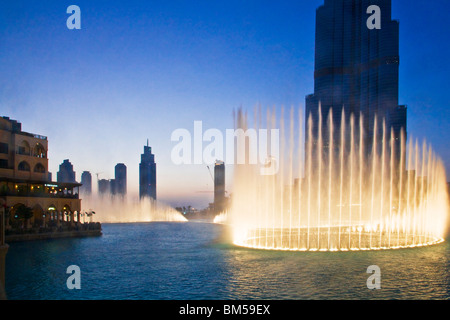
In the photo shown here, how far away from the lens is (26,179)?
58875 millimetres

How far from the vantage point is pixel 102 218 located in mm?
149500

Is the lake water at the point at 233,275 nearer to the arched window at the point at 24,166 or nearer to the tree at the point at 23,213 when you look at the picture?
the tree at the point at 23,213

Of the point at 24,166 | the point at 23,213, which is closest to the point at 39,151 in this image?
the point at 24,166

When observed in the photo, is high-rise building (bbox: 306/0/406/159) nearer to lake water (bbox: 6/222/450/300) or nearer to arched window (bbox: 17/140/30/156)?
arched window (bbox: 17/140/30/156)

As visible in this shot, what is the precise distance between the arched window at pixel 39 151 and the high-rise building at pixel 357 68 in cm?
13806

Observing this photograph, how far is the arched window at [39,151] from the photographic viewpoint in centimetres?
6322

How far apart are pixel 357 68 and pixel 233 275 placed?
179034 millimetres

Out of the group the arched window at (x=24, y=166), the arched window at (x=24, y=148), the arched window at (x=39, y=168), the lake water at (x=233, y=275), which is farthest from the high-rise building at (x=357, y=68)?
the lake water at (x=233, y=275)

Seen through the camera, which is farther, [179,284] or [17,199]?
[17,199]

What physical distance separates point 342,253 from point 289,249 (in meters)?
4.84

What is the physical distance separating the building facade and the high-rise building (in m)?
138

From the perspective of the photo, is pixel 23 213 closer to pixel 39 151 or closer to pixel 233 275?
pixel 39 151

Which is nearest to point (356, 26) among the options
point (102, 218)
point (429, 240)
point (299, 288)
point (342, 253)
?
point (102, 218)
